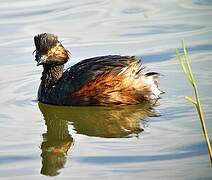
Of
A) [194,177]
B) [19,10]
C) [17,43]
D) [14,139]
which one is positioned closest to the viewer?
[194,177]

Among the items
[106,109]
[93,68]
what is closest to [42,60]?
[93,68]

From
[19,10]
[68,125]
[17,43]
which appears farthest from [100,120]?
[19,10]

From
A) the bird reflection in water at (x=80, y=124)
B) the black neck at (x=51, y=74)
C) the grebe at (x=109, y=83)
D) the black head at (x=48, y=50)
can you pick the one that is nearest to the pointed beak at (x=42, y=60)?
the black head at (x=48, y=50)

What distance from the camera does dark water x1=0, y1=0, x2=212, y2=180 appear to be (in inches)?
271

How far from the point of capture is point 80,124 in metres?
8.60

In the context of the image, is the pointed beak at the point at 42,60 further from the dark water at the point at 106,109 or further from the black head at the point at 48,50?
the dark water at the point at 106,109

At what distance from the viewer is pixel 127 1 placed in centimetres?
1427

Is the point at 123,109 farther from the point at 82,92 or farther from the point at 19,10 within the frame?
the point at 19,10

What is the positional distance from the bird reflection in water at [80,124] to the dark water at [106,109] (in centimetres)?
1

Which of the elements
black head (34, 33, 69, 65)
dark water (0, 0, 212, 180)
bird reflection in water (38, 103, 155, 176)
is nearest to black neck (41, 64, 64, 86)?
black head (34, 33, 69, 65)

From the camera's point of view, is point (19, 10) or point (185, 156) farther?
point (19, 10)

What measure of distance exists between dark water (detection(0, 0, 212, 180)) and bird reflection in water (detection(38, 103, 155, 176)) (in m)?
0.01

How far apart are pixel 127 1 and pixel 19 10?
2.03m

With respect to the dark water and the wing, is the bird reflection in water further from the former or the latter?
the wing
